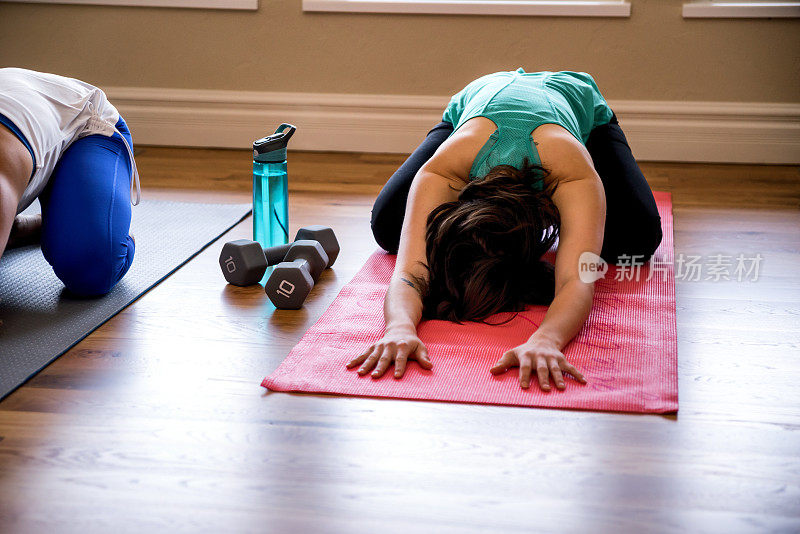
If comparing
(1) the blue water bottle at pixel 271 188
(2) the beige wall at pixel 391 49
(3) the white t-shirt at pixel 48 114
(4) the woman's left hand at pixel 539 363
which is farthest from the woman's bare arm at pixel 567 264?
(2) the beige wall at pixel 391 49

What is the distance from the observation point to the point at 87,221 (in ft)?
6.31

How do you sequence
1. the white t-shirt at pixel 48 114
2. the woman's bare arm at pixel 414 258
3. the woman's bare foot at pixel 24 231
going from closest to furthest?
the woman's bare arm at pixel 414 258, the white t-shirt at pixel 48 114, the woman's bare foot at pixel 24 231

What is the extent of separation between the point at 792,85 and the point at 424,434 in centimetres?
293

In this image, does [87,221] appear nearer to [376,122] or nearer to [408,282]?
[408,282]

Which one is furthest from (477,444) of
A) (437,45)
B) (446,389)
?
(437,45)

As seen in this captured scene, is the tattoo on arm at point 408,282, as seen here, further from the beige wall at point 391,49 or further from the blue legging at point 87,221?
the beige wall at point 391,49

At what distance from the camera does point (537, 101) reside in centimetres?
198

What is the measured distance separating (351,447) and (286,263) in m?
0.75

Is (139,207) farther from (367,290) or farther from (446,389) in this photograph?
(446,389)

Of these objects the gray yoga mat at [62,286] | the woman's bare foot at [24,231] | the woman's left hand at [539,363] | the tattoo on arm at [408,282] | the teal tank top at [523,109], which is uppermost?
the teal tank top at [523,109]

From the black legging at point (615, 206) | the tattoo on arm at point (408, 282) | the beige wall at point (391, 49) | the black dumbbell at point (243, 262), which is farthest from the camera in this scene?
the beige wall at point (391, 49)

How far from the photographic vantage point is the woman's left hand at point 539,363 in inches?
57.2

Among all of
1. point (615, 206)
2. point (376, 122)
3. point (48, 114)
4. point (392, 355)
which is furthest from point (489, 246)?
point (376, 122)

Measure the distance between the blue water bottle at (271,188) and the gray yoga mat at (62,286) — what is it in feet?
0.72
